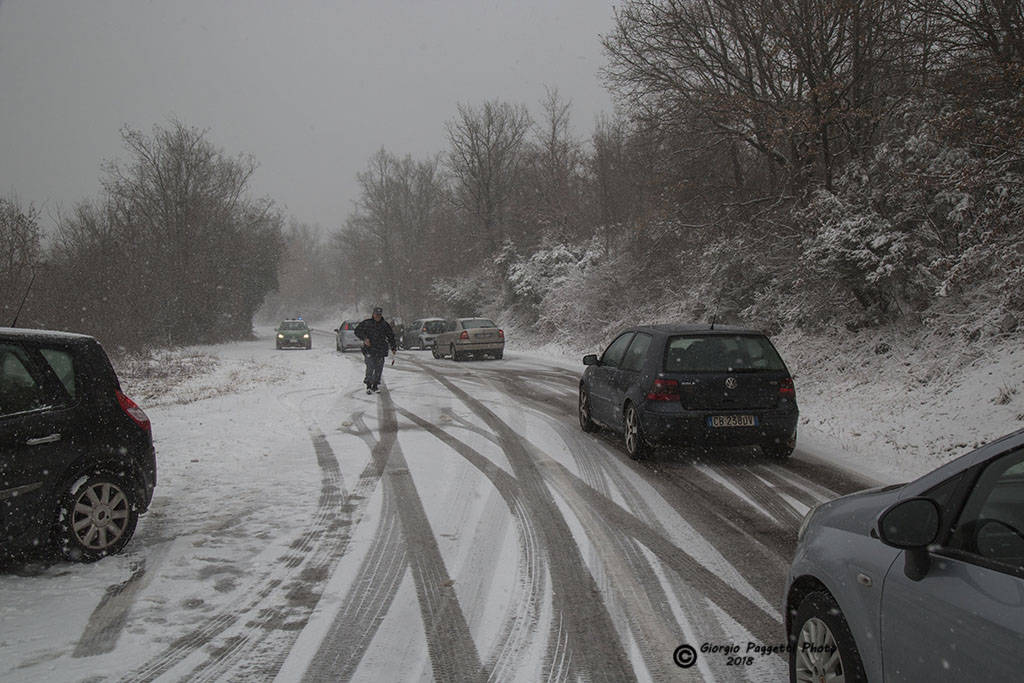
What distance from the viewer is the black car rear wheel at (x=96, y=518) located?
4.57 metres

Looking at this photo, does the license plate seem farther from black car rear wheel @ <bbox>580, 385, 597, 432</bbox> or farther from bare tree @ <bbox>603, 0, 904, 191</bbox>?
bare tree @ <bbox>603, 0, 904, 191</bbox>

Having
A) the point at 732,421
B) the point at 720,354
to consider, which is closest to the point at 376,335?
the point at 720,354

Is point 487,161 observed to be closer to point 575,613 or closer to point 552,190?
point 552,190

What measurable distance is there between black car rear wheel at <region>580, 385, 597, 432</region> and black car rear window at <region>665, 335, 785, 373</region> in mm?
2362

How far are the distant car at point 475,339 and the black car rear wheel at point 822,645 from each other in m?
22.1

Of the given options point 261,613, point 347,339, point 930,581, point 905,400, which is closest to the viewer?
point 930,581

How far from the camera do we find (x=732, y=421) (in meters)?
7.42

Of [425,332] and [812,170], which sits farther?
A: [425,332]

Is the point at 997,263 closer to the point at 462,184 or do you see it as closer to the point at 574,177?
the point at 574,177

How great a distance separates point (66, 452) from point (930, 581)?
4.96 metres

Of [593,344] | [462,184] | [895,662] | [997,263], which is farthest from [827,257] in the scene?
[462,184]

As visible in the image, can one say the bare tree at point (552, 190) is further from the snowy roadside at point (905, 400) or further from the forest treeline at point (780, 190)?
the snowy roadside at point (905, 400)

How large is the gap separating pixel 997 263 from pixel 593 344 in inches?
728

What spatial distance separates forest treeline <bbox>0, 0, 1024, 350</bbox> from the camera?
32.3 feet
